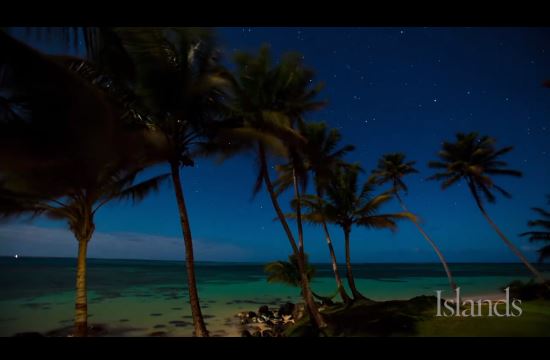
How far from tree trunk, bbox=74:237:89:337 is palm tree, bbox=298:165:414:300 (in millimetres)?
6702

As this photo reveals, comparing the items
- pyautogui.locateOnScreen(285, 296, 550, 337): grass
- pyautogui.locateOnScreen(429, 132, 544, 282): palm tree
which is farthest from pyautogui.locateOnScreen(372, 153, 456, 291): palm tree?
A: pyautogui.locateOnScreen(285, 296, 550, 337): grass

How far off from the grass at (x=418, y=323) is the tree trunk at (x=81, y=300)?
4.51 metres

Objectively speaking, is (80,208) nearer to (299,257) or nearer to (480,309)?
(299,257)

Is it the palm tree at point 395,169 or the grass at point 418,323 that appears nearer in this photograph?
the grass at point 418,323

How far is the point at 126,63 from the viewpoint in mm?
4324

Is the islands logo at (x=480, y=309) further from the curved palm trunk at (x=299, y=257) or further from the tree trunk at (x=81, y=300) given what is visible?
the tree trunk at (x=81, y=300)

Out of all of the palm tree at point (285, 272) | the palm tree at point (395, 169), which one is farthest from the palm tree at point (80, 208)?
the palm tree at point (395, 169)

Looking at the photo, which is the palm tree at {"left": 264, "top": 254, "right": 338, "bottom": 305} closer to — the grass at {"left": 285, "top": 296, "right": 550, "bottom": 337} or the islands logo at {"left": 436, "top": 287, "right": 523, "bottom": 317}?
the grass at {"left": 285, "top": 296, "right": 550, "bottom": 337}

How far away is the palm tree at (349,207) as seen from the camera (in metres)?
10.7

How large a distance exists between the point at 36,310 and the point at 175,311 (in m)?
6.95

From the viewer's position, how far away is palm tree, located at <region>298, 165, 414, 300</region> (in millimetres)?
10656

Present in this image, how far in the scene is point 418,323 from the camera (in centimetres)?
631
